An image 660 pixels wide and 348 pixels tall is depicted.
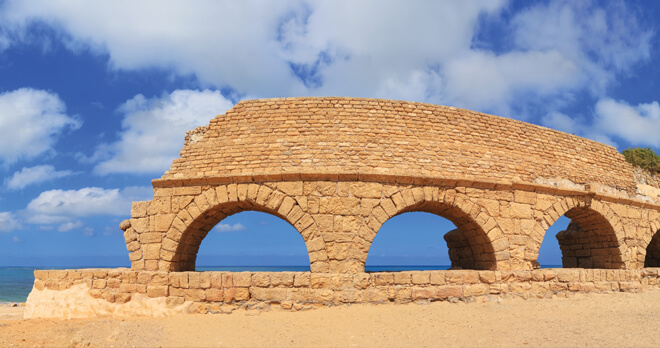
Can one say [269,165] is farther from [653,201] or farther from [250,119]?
[653,201]

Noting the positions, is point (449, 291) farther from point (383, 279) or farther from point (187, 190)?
point (187, 190)

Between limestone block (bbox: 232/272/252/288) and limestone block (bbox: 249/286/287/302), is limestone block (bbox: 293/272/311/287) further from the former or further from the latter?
limestone block (bbox: 232/272/252/288)

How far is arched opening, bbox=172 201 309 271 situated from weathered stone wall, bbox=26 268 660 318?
606 millimetres

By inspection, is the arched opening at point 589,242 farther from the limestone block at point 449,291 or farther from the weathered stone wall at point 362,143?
the limestone block at point 449,291

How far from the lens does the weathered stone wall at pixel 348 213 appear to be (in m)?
7.68

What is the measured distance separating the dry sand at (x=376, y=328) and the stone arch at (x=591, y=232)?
2.04 meters

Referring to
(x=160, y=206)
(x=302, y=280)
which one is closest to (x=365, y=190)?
(x=302, y=280)

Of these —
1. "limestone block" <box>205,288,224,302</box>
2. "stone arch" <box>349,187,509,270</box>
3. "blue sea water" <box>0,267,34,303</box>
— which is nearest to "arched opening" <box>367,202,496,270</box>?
"stone arch" <box>349,187,509,270</box>

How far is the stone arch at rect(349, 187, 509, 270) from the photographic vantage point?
772 cm

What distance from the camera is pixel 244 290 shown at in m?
7.53

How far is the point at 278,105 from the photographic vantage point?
879cm

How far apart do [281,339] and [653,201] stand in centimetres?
976

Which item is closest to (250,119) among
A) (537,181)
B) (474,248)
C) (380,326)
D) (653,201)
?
(380,326)

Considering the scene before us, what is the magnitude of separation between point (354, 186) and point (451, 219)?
98.1 inches
